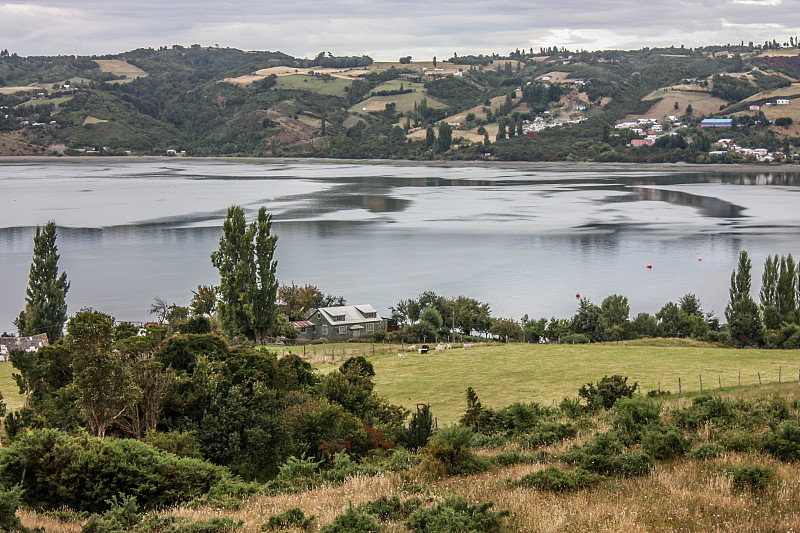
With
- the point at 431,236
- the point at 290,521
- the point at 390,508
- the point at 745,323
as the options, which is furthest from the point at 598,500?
the point at 431,236

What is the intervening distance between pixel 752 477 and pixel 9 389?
1053 inches

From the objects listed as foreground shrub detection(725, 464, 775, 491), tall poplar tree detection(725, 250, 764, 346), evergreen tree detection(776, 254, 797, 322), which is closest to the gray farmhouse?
tall poplar tree detection(725, 250, 764, 346)

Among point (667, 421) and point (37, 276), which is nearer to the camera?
point (667, 421)

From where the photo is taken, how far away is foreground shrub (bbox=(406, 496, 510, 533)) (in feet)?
29.3

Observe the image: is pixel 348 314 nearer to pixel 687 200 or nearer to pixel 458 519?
pixel 458 519

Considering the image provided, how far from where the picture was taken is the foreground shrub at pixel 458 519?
8938 mm

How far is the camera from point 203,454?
52.2 ft

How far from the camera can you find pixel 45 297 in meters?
43.1

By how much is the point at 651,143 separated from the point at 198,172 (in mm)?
104780

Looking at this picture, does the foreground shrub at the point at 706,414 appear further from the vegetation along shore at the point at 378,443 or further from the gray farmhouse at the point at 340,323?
the gray farmhouse at the point at 340,323

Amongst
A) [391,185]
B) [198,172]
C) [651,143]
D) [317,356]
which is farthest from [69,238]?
[651,143]

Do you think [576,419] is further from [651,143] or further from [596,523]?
[651,143]

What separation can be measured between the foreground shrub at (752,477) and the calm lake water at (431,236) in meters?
41.4

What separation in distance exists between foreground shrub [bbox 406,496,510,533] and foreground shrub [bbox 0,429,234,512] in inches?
177
